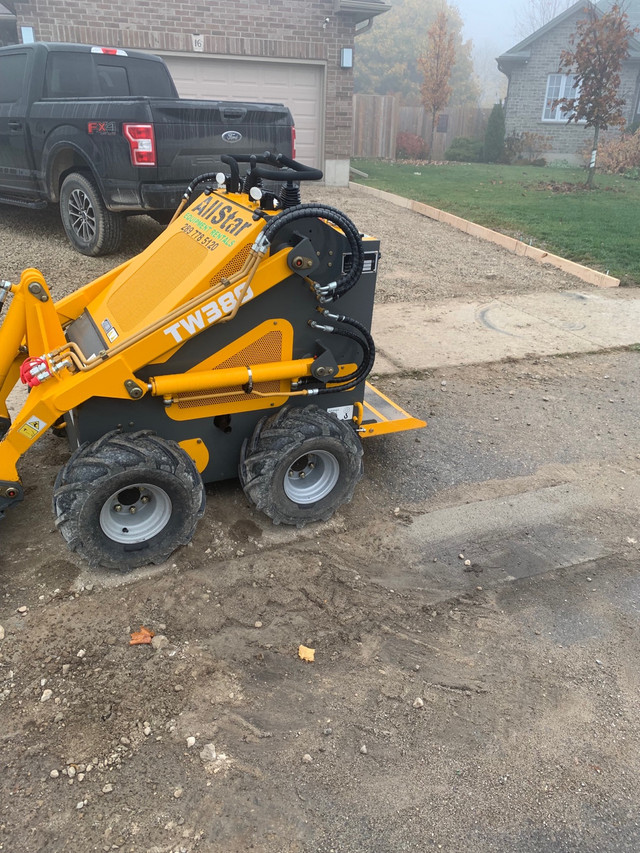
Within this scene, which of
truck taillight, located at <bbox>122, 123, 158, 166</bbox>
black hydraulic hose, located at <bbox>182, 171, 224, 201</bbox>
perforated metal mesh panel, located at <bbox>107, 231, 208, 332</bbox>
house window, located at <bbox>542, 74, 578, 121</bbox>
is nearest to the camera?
perforated metal mesh panel, located at <bbox>107, 231, 208, 332</bbox>

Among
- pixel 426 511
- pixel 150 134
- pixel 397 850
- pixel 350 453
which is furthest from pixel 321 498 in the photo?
pixel 150 134

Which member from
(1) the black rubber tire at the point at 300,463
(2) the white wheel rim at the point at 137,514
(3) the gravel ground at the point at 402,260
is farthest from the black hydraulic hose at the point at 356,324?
(3) the gravel ground at the point at 402,260

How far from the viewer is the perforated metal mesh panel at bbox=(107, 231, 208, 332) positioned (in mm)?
3502

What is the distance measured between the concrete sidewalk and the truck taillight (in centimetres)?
284

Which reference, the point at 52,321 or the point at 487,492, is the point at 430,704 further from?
the point at 52,321

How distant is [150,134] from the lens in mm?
6852

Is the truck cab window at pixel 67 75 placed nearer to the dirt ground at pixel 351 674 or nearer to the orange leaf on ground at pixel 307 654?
the dirt ground at pixel 351 674

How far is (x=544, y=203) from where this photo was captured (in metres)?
14.4

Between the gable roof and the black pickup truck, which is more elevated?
the gable roof

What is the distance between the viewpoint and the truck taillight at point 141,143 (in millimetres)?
6828

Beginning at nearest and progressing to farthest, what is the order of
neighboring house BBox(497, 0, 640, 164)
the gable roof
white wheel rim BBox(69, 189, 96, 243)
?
white wheel rim BBox(69, 189, 96, 243)
the gable roof
neighboring house BBox(497, 0, 640, 164)

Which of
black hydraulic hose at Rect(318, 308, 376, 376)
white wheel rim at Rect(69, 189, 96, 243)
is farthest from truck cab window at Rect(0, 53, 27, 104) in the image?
black hydraulic hose at Rect(318, 308, 376, 376)

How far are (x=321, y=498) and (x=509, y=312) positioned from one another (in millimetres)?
4923

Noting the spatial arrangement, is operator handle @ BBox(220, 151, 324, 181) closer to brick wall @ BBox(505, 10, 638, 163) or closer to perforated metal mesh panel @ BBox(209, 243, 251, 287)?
perforated metal mesh panel @ BBox(209, 243, 251, 287)
